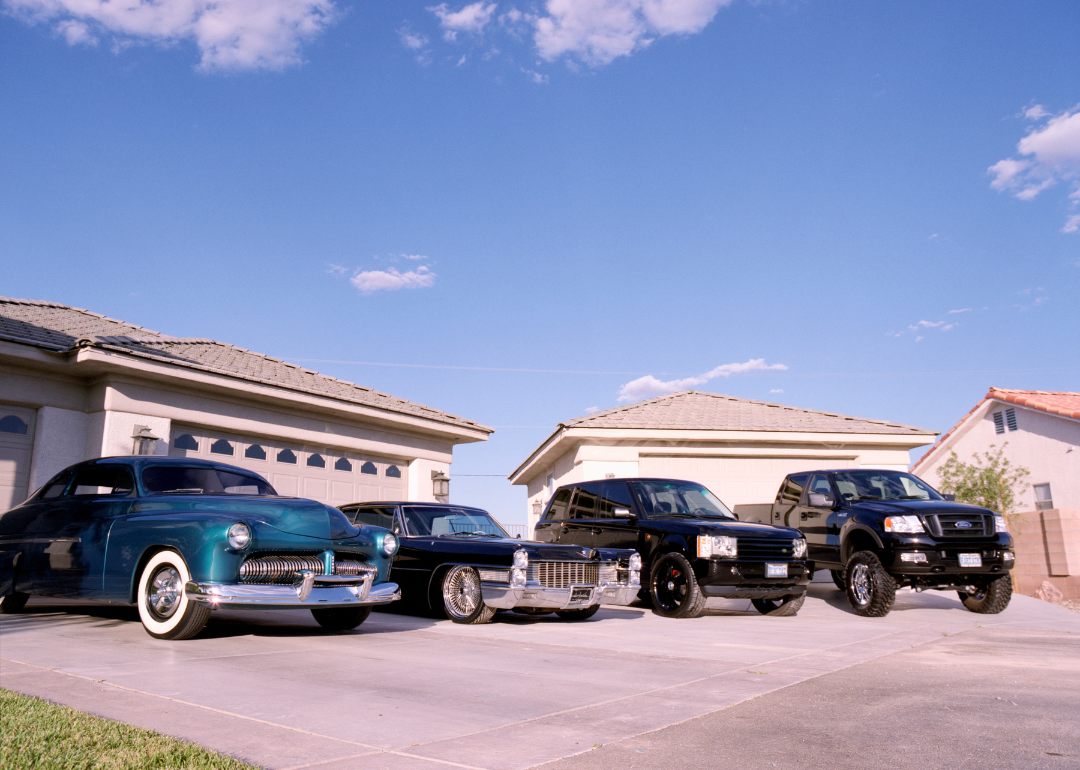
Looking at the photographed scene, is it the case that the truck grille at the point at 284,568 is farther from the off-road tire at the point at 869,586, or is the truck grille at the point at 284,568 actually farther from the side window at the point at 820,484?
the side window at the point at 820,484

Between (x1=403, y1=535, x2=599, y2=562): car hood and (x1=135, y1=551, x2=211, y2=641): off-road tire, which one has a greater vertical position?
(x1=403, y1=535, x2=599, y2=562): car hood

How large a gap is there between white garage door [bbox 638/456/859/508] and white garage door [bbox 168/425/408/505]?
19.0 feet

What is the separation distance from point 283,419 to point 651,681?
11.1 metres

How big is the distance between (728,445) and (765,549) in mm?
8867

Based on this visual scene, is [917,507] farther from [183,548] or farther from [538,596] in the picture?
[183,548]

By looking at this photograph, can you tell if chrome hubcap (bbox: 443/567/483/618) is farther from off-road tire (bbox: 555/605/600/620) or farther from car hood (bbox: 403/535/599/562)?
off-road tire (bbox: 555/605/600/620)

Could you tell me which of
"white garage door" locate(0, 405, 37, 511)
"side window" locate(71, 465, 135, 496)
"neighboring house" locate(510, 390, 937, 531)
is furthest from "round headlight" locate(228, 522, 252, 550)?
"neighboring house" locate(510, 390, 937, 531)

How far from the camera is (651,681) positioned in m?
5.45

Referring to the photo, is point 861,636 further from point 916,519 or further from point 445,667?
point 445,667

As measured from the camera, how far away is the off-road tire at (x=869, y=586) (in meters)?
10.8

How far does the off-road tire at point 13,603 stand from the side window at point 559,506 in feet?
23.2

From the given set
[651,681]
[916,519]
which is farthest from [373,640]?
[916,519]

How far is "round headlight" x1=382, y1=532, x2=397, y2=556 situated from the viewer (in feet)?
25.7

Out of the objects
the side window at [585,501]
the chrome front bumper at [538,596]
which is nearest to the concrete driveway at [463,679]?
the chrome front bumper at [538,596]
